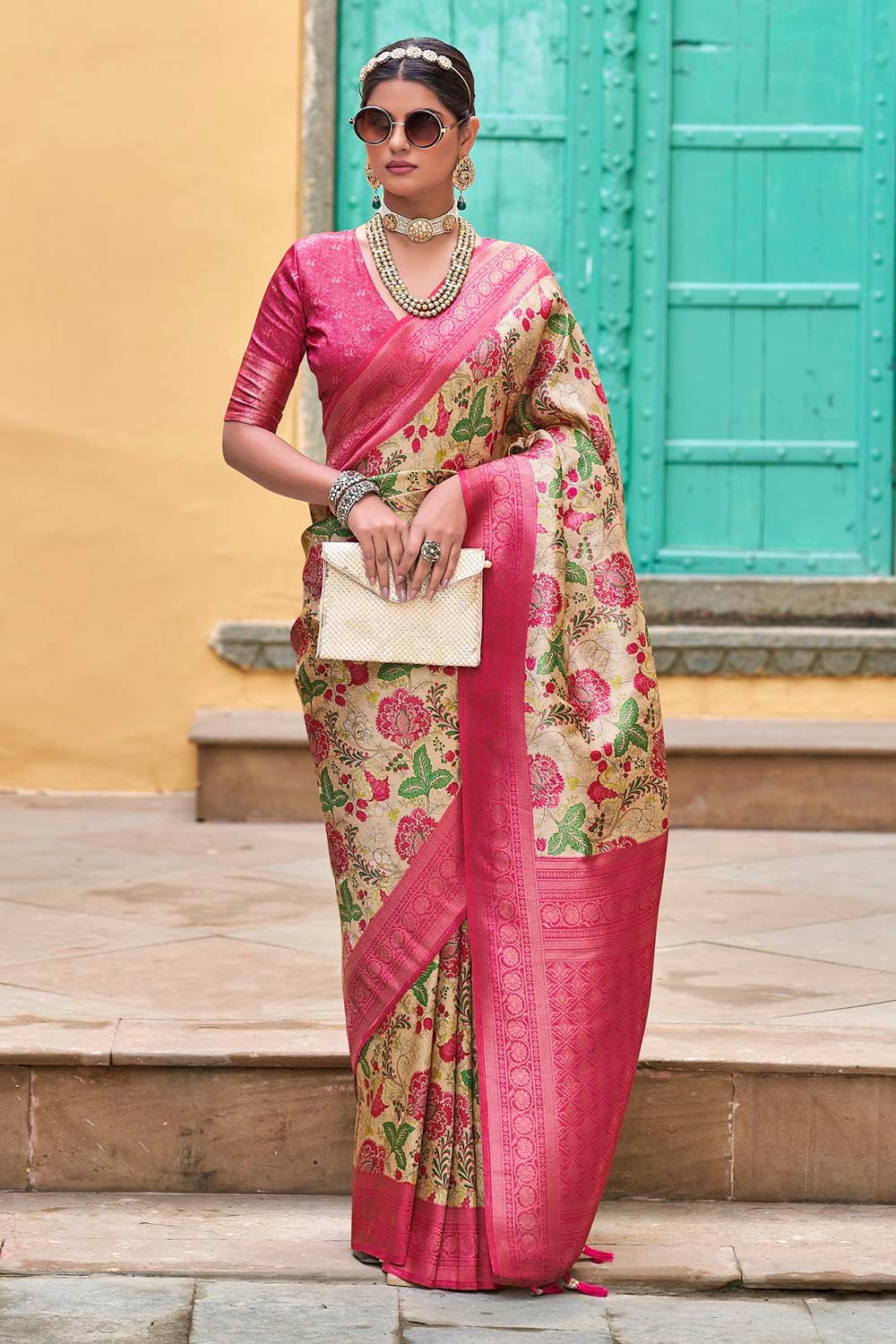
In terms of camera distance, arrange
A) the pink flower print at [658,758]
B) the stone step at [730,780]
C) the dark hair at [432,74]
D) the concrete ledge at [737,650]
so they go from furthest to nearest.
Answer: the concrete ledge at [737,650] < the stone step at [730,780] < the pink flower print at [658,758] < the dark hair at [432,74]

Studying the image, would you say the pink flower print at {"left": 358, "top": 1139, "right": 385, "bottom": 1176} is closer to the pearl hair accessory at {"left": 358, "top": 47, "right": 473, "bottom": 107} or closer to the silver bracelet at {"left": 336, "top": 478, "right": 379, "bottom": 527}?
the silver bracelet at {"left": 336, "top": 478, "right": 379, "bottom": 527}

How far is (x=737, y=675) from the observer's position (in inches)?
236

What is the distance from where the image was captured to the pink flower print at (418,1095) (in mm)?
2691

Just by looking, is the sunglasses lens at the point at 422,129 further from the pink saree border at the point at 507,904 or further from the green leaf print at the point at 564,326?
the pink saree border at the point at 507,904

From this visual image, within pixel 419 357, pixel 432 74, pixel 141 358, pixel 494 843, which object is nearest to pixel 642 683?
pixel 494 843

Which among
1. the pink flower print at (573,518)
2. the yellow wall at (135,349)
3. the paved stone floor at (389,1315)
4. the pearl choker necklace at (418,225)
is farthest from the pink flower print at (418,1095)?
the yellow wall at (135,349)

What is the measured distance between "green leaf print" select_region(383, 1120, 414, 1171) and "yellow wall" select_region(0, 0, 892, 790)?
3384mm

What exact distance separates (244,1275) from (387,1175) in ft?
0.84

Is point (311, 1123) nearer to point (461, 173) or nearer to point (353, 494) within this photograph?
point (353, 494)

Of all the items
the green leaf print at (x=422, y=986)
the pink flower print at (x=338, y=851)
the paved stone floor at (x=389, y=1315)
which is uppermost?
the pink flower print at (x=338, y=851)

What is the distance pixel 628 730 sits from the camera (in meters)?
2.72

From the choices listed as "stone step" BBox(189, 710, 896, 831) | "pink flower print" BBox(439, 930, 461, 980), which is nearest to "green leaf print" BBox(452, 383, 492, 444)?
"pink flower print" BBox(439, 930, 461, 980)

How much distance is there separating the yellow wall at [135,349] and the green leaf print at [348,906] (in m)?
3.28

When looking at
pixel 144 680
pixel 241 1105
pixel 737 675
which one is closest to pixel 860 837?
pixel 737 675
